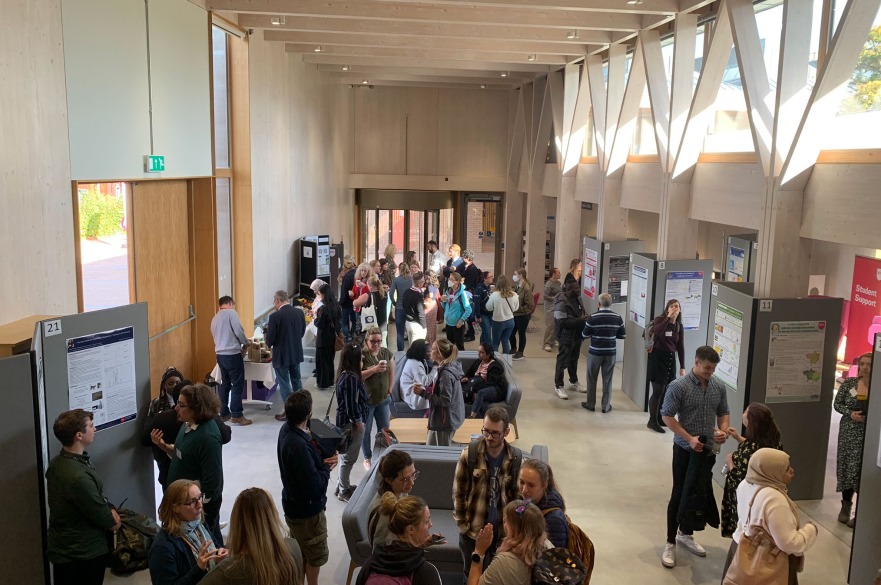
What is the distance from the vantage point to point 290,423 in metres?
4.49

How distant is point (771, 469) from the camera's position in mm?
3932

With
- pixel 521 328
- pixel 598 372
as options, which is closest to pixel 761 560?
pixel 598 372

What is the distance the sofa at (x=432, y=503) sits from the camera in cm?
492

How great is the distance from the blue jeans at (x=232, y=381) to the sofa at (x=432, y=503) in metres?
3.13

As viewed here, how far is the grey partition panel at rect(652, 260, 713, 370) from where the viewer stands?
9.30 m

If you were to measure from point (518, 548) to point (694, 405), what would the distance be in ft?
9.41

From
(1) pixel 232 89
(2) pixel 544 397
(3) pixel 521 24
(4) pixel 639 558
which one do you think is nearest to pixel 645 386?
(2) pixel 544 397

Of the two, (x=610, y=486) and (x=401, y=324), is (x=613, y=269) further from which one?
(x=610, y=486)

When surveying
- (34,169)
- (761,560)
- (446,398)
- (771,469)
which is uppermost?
(34,169)

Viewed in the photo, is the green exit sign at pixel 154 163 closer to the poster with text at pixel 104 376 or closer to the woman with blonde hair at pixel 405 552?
the poster with text at pixel 104 376

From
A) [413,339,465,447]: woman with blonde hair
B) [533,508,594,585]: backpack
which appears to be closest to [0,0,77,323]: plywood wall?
[413,339,465,447]: woman with blonde hair

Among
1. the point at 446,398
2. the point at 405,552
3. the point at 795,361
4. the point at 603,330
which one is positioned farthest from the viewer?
the point at 603,330

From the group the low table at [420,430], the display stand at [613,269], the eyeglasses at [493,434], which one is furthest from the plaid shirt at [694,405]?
the display stand at [613,269]

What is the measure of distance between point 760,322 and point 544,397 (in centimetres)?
396
